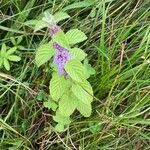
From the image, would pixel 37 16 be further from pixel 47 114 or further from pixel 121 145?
pixel 121 145

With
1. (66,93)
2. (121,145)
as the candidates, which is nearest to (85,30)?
(66,93)

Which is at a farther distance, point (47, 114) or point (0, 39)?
point (0, 39)

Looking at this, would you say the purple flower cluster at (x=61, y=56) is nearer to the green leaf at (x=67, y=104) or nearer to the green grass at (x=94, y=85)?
the green leaf at (x=67, y=104)

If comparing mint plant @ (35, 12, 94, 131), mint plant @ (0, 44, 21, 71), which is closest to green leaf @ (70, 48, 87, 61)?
mint plant @ (35, 12, 94, 131)

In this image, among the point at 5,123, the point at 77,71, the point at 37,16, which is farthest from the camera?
Answer: the point at 37,16

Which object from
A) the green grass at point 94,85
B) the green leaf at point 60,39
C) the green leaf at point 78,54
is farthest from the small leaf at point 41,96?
the green leaf at point 60,39

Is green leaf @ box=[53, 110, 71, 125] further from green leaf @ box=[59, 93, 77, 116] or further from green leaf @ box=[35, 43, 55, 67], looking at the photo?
green leaf @ box=[35, 43, 55, 67]

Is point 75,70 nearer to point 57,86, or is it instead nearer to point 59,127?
point 57,86

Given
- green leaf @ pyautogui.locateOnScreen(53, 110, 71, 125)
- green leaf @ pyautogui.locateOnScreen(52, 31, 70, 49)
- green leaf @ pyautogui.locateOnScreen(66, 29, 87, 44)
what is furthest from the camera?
green leaf @ pyautogui.locateOnScreen(53, 110, 71, 125)
